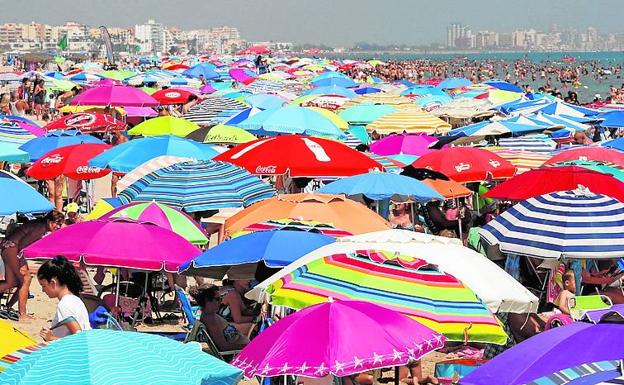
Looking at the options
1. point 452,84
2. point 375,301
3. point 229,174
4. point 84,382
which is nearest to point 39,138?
point 229,174

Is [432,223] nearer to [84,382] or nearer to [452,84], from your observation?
[84,382]

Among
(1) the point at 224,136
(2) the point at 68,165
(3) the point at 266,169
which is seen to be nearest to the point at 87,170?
(2) the point at 68,165

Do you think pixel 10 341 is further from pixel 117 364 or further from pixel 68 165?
pixel 68 165

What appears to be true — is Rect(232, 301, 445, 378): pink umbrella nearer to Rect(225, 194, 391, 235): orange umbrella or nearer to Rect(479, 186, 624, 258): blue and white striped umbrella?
Rect(479, 186, 624, 258): blue and white striped umbrella

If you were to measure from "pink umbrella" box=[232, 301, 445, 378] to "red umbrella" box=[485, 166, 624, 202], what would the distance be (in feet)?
14.8

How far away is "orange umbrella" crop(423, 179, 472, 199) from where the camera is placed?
10.1 metres

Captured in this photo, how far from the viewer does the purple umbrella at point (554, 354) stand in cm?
379

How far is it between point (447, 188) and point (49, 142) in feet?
16.7

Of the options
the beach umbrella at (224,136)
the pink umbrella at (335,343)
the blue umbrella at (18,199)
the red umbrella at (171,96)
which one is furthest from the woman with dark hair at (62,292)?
the red umbrella at (171,96)

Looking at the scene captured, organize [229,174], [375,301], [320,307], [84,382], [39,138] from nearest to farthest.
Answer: [84,382] → [320,307] → [375,301] → [229,174] → [39,138]

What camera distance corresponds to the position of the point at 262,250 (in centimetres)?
643

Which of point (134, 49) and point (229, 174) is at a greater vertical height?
point (229, 174)

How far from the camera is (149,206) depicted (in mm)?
8000

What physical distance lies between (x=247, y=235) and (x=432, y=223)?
443cm
